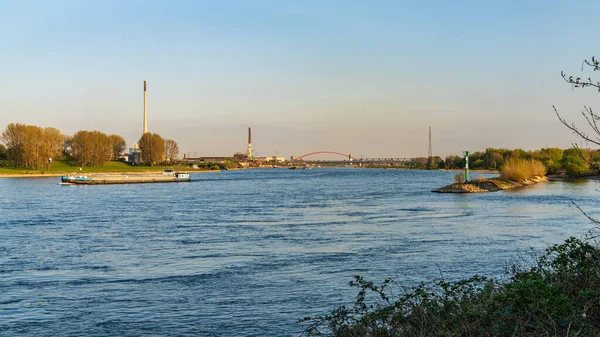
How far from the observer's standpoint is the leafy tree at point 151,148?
183 m

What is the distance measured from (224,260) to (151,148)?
545ft

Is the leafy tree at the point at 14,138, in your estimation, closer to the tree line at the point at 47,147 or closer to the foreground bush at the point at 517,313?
the tree line at the point at 47,147

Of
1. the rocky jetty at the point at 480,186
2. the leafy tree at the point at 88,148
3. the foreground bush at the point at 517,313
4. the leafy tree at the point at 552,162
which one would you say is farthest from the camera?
the leafy tree at the point at 88,148

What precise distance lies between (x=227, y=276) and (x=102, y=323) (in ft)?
19.3

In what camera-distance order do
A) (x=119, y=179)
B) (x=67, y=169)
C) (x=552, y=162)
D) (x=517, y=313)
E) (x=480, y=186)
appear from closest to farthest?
1. (x=517, y=313)
2. (x=480, y=186)
3. (x=119, y=179)
4. (x=552, y=162)
5. (x=67, y=169)

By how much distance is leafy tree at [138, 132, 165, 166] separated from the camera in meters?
183

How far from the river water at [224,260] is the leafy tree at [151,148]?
5493 inches

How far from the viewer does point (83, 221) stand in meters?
40.0

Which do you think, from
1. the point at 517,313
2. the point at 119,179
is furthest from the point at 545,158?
the point at 517,313

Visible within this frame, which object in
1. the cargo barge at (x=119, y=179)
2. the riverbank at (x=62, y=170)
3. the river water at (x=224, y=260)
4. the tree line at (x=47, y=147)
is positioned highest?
the tree line at (x=47, y=147)

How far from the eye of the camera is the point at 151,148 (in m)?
184

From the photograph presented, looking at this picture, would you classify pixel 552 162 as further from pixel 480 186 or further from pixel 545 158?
pixel 480 186

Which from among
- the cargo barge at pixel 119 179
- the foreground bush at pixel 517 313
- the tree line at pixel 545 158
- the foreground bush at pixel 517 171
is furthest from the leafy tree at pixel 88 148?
the foreground bush at pixel 517 313

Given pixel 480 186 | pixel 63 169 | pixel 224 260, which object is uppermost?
pixel 63 169
